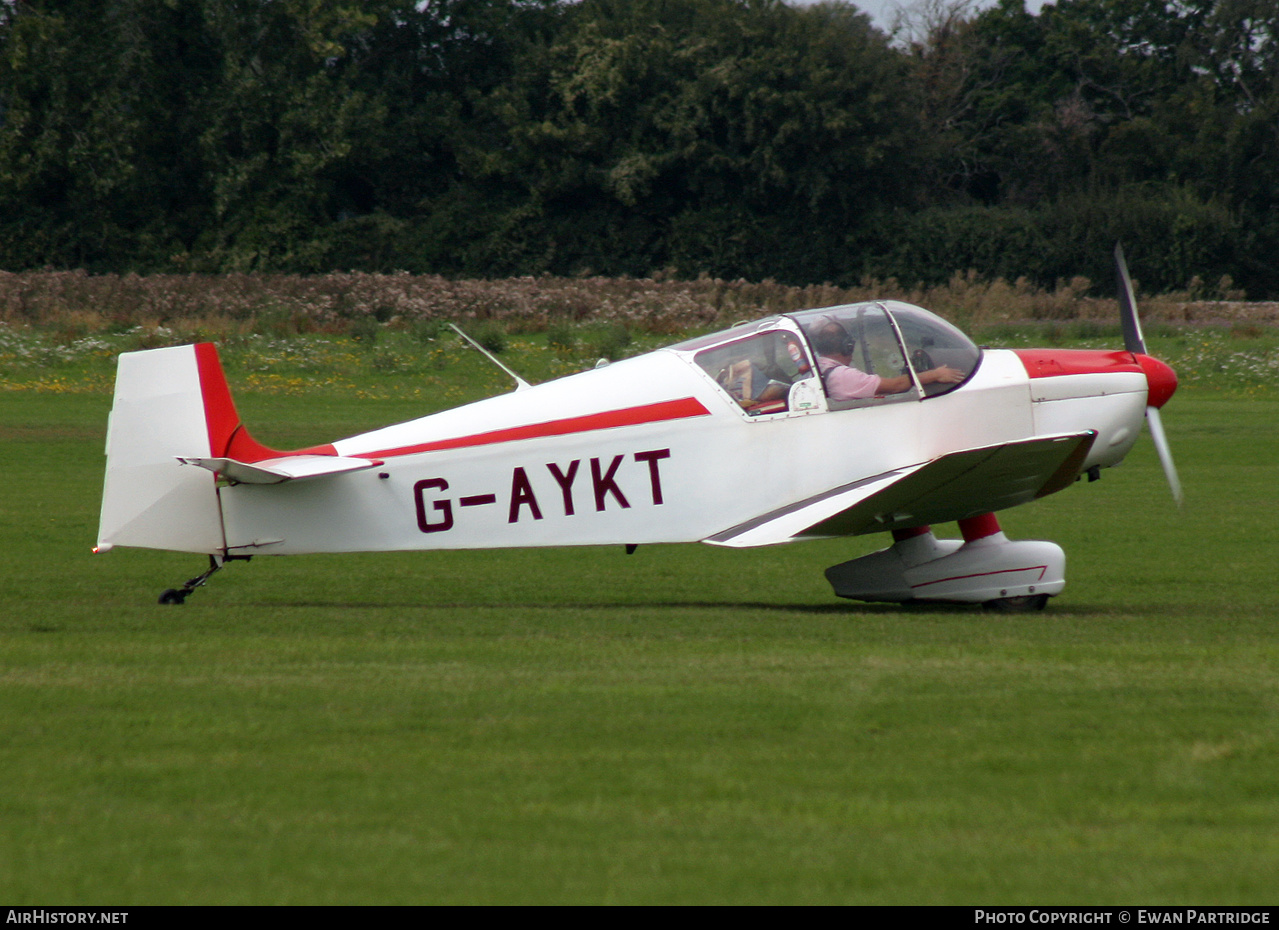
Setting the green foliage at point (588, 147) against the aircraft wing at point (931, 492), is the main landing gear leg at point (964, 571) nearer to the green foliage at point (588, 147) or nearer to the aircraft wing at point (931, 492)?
the aircraft wing at point (931, 492)

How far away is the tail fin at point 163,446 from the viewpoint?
9.20 m

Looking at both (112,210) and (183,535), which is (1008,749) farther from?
(112,210)

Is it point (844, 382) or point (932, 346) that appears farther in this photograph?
point (932, 346)

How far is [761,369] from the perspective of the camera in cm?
952

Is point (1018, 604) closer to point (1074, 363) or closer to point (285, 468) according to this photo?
point (1074, 363)

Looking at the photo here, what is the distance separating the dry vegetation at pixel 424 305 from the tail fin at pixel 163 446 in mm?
22276

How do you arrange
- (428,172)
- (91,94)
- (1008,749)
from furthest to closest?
(428,172), (91,94), (1008,749)

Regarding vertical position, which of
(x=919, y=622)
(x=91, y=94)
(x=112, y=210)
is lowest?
(x=919, y=622)

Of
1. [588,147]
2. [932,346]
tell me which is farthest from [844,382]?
[588,147]

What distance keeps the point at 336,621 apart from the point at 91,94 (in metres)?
46.4

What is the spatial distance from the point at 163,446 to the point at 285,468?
81 centimetres

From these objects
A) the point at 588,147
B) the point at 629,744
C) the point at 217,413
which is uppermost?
the point at 588,147

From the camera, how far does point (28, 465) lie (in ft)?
62.7

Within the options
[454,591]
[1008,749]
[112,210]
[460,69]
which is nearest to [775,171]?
[460,69]
